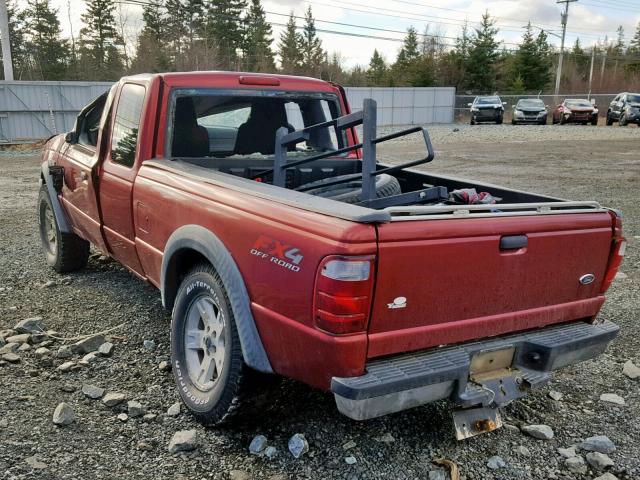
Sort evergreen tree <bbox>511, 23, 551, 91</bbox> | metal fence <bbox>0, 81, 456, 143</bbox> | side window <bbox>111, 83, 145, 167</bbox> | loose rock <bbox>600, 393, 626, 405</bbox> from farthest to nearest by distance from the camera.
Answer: evergreen tree <bbox>511, 23, 551, 91</bbox> → metal fence <bbox>0, 81, 456, 143</bbox> → side window <bbox>111, 83, 145, 167</bbox> → loose rock <bbox>600, 393, 626, 405</bbox>

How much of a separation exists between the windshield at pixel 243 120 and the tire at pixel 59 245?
191 cm

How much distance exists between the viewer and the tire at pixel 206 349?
2834mm

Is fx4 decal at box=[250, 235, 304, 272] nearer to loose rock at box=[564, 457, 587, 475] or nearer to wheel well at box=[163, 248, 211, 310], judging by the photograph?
wheel well at box=[163, 248, 211, 310]

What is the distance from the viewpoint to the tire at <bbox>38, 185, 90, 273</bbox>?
5.48 metres

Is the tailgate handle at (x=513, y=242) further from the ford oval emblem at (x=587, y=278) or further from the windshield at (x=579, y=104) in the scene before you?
the windshield at (x=579, y=104)

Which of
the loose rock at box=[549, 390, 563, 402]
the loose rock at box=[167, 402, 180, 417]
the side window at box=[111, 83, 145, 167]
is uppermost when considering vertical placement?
the side window at box=[111, 83, 145, 167]

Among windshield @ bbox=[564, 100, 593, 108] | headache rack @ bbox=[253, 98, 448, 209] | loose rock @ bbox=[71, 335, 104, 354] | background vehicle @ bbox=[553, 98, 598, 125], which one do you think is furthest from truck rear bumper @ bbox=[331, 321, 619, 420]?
windshield @ bbox=[564, 100, 593, 108]

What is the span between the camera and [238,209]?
2842 mm

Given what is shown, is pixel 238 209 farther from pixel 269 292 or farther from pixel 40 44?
pixel 40 44

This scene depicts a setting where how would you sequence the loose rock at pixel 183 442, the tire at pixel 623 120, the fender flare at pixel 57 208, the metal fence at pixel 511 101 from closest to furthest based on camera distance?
the loose rock at pixel 183 442, the fender flare at pixel 57 208, the tire at pixel 623 120, the metal fence at pixel 511 101

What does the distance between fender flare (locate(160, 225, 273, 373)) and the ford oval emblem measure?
64.0 inches

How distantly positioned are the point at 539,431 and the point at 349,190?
1.87 m

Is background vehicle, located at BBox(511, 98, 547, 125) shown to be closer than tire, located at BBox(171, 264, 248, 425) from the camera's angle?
No

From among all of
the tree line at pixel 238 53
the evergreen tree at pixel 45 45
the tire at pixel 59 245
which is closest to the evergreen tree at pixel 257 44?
the tree line at pixel 238 53
